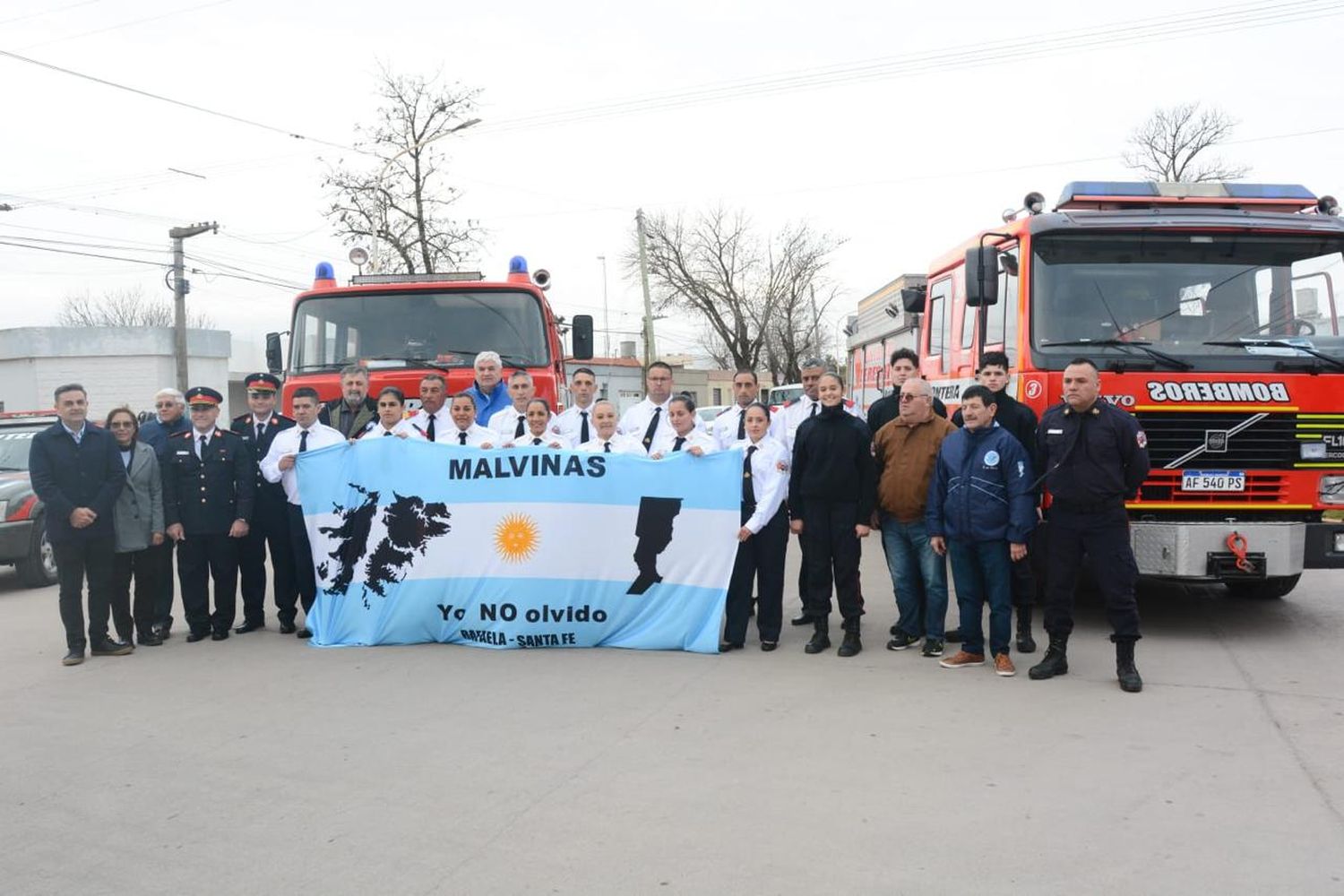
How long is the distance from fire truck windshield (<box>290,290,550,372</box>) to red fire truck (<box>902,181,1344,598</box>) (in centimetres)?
483

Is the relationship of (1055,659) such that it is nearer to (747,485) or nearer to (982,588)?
(982,588)

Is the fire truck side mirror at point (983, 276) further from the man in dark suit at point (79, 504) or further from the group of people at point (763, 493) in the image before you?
the man in dark suit at point (79, 504)

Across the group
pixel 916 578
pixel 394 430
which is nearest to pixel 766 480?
pixel 916 578

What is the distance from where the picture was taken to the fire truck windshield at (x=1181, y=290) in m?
7.82

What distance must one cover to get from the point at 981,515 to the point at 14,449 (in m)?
11.0

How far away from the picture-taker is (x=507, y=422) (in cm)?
898

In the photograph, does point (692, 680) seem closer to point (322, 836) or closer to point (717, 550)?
point (717, 550)

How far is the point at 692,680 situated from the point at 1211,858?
3.35 m

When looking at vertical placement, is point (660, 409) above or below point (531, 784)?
above

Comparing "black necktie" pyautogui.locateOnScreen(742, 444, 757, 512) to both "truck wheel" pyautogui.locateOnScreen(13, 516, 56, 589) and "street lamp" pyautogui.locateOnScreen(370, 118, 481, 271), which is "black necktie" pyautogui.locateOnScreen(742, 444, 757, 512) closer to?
"truck wheel" pyautogui.locateOnScreen(13, 516, 56, 589)

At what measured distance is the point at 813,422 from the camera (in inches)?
296

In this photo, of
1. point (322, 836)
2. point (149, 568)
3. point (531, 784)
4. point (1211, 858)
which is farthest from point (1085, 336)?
point (149, 568)

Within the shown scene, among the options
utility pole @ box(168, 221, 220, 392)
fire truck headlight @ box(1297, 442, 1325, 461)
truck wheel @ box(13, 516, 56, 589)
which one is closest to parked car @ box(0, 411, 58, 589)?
truck wheel @ box(13, 516, 56, 589)

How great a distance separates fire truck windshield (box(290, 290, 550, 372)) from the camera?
10984mm
